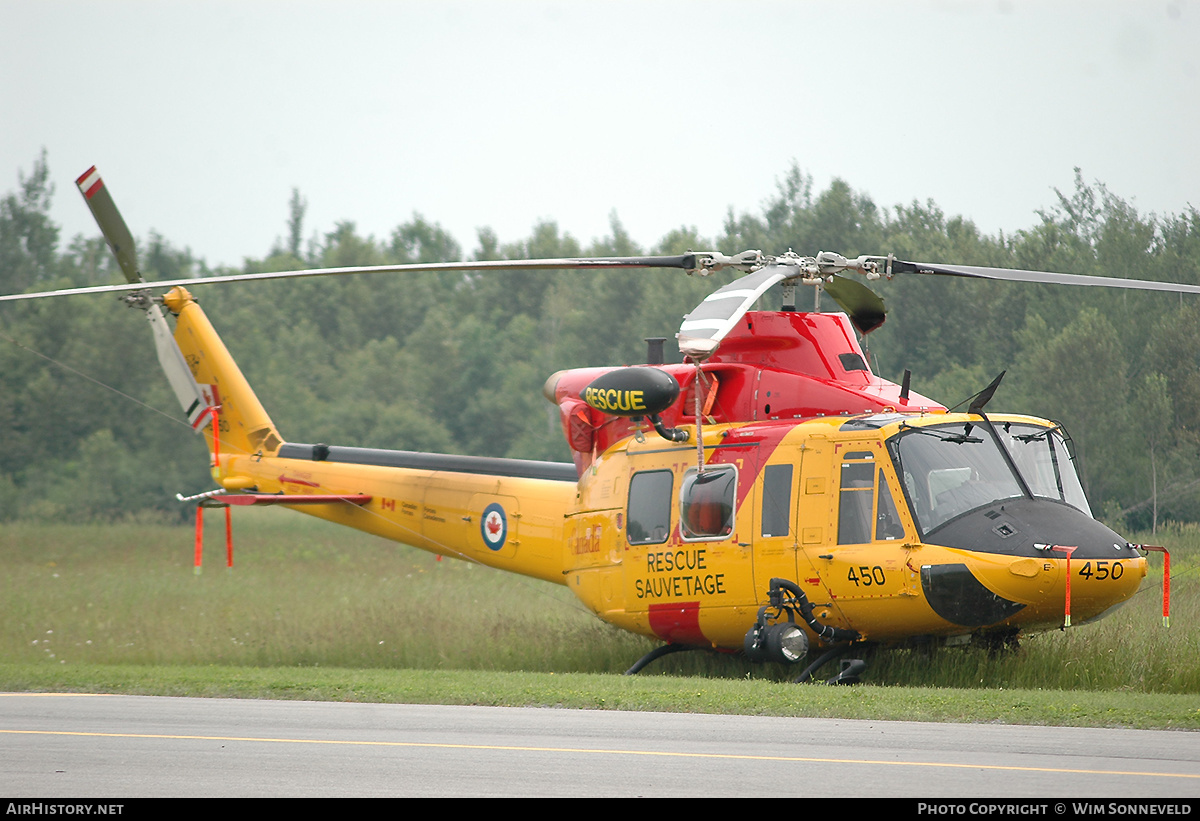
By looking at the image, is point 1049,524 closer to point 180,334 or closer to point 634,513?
point 634,513

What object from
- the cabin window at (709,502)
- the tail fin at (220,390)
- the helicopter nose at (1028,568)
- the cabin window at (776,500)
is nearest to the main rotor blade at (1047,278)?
the helicopter nose at (1028,568)

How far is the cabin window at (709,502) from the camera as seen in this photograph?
11.7m

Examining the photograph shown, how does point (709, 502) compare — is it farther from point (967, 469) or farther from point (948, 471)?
point (967, 469)

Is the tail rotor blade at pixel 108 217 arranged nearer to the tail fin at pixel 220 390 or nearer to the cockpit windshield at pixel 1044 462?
the tail fin at pixel 220 390

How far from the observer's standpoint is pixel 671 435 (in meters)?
12.0

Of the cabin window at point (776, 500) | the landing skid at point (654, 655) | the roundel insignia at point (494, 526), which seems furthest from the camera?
the roundel insignia at point (494, 526)

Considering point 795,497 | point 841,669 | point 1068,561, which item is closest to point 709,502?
point 795,497

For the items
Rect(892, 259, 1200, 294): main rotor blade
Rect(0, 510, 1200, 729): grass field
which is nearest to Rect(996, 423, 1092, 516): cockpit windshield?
Rect(892, 259, 1200, 294): main rotor blade

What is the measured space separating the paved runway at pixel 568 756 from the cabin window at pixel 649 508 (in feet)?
9.46

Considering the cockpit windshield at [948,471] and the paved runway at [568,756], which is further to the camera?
the cockpit windshield at [948,471]

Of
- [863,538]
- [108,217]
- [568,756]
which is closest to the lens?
[568,756]

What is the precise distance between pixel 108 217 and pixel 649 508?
7.62m

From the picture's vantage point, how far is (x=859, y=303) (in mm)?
12922

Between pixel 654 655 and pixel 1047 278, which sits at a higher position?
pixel 1047 278
